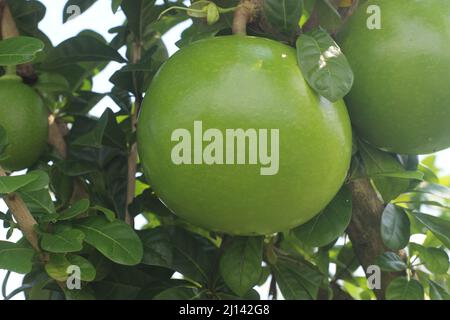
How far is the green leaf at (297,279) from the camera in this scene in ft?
4.40

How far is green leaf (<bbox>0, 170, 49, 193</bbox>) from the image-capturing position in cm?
99

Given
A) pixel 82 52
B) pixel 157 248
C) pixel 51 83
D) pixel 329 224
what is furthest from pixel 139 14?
pixel 329 224

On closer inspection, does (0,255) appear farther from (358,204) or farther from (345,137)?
(358,204)

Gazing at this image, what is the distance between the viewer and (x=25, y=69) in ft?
4.89

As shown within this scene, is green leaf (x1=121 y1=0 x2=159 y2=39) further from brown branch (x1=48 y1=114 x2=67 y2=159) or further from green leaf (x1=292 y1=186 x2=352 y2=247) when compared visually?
green leaf (x1=292 y1=186 x2=352 y2=247)

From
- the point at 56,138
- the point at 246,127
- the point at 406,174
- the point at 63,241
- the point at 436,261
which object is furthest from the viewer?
the point at 56,138

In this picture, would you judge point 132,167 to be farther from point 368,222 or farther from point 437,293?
point 437,293

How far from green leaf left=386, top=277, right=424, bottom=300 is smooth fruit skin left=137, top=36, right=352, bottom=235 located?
0.27 m

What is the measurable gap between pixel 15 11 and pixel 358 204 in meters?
0.86

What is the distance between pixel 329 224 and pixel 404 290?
18 centimetres

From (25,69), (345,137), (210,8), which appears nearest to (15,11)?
(25,69)

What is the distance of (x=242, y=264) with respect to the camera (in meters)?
1.22

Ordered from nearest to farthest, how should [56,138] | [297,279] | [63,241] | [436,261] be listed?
[63,241]
[436,261]
[297,279]
[56,138]

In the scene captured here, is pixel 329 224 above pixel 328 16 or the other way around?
the other way around
